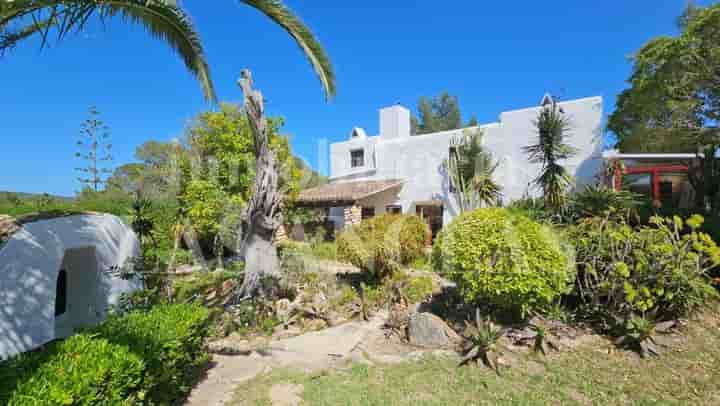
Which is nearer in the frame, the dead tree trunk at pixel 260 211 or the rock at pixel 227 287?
the dead tree trunk at pixel 260 211

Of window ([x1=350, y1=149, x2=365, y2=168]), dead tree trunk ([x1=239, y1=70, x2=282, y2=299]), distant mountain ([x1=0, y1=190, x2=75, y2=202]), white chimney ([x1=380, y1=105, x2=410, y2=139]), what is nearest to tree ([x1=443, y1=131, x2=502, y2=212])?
white chimney ([x1=380, y1=105, x2=410, y2=139])

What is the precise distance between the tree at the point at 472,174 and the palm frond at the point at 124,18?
1194 cm

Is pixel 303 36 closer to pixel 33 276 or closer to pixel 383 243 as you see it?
pixel 383 243

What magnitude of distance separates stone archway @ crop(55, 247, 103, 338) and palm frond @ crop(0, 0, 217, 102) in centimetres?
500

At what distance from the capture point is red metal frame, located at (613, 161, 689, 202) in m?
12.0

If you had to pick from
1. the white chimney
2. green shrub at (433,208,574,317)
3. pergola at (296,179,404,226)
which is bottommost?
green shrub at (433,208,574,317)

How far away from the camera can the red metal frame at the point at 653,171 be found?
12.0m

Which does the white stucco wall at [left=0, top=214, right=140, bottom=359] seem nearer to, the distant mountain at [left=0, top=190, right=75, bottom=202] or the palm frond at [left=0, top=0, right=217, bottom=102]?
the palm frond at [left=0, top=0, right=217, bottom=102]

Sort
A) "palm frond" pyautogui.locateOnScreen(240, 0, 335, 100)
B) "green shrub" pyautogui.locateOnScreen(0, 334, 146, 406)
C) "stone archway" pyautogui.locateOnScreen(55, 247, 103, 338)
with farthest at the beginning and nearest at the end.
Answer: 1. "stone archway" pyautogui.locateOnScreen(55, 247, 103, 338)
2. "palm frond" pyautogui.locateOnScreen(240, 0, 335, 100)
3. "green shrub" pyautogui.locateOnScreen(0, 334, 146, 406)

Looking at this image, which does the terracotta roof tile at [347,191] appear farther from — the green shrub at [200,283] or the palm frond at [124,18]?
the palm frond at [124,18]

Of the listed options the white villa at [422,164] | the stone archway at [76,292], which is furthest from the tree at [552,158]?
the stone archway at [76,292]

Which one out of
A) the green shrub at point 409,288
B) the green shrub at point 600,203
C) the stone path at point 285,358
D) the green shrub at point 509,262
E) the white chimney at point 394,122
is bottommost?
the stone path at point 285,358

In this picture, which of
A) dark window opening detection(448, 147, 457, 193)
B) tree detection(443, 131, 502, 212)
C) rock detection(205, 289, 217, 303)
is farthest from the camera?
dark window opening detection(448, 147, 457, 193)

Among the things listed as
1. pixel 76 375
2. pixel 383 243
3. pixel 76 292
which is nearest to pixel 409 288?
pixel 383 243
